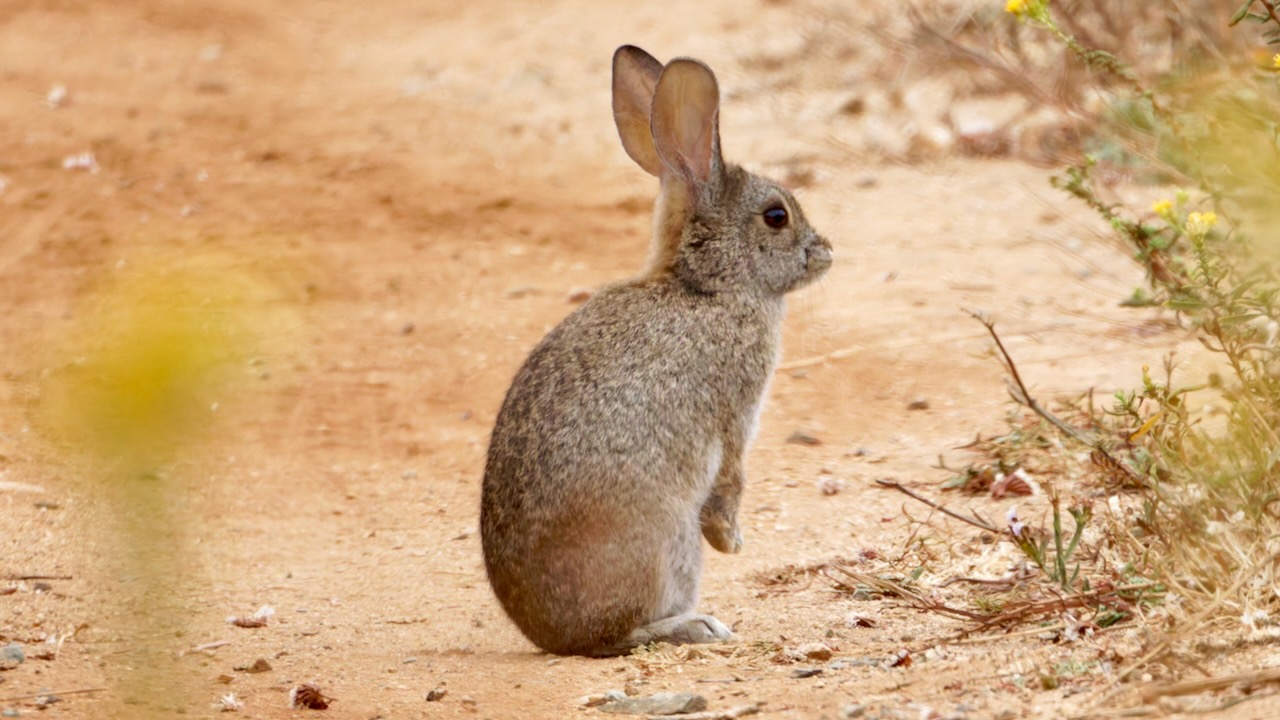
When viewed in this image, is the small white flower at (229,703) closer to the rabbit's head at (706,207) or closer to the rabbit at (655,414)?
the rabbit at (655,414)

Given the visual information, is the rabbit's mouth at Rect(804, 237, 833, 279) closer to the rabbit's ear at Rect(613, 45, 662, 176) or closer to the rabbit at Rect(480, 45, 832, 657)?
the rabbit at Rect(480, 45, 832, 657)

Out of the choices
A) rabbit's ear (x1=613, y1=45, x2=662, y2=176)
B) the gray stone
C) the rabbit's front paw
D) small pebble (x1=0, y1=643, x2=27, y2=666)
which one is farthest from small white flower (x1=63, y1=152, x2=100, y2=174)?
the gray stone

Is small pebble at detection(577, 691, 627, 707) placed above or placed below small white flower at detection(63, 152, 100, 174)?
below

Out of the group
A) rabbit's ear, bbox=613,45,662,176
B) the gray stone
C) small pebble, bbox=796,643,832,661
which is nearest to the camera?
the gray stone

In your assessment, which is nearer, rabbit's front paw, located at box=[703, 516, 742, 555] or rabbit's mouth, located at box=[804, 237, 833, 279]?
rabbit's front paw, located at box=[703, 516, 742, 555]

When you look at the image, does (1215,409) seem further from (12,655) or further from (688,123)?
(12,655)

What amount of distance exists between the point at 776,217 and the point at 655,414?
0.99 meters

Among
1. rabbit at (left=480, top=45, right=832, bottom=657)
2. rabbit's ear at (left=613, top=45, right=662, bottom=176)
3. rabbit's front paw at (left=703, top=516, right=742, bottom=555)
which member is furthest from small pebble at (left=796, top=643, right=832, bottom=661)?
rabbit's ear at (left=613, top=45, right=662, bottom=176)

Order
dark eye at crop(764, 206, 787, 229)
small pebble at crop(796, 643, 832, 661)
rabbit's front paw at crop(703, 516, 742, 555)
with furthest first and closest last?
dark eye at crop(764, 206, 787, 229) < rabbit's front paw at crop(703, 516, 742, 555) < small pebble at crop(796, 643, 832, 661)

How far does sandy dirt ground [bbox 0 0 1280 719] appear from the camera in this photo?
14.1ft

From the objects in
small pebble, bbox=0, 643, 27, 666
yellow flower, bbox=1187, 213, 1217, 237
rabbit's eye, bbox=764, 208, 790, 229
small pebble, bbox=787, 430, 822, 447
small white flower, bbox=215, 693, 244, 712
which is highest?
yellow flower, bbox=1187, 213, 1217, 237

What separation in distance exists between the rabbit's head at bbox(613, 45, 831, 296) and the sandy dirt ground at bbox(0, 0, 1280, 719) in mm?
1055

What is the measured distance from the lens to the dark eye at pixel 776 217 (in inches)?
209

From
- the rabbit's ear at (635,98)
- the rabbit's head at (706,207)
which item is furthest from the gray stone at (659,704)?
the rabbit's ear at (635,98)
